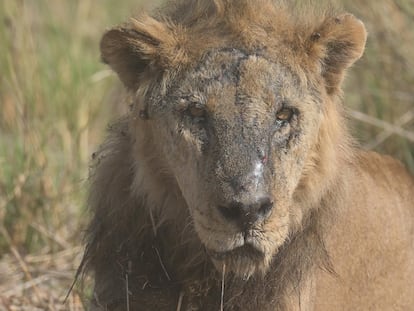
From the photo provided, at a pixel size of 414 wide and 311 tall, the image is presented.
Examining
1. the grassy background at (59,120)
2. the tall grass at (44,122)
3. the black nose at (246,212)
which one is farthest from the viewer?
the tall grass at (44,122)

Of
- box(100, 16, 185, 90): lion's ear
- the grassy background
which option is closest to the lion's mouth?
box(100, 16, 185, 90): lion's ear

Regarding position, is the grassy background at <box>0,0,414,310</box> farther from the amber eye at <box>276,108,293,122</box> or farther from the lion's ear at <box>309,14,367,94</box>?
the amber eye at <box>276,108,293,122</box>

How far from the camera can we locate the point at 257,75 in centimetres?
425

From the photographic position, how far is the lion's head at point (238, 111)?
13.2 ft

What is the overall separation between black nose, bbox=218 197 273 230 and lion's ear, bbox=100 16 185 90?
2.47 feet

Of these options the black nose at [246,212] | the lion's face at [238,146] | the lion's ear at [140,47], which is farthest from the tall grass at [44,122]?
the black nose at [246,212]

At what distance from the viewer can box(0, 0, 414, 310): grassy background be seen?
22.6 feet

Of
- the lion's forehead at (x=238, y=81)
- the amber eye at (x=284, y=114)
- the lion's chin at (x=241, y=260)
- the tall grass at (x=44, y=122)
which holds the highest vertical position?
the lion's forehead at (x=238, y=81)

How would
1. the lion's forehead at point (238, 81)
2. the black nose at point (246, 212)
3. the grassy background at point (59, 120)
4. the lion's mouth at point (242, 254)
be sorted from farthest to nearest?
the grassy background at point (59, 120), the lion's forehead at point (238, 81), the lion's mouth at point (242, 254), the black nose at point (246, 212)

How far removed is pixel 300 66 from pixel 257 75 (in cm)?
27

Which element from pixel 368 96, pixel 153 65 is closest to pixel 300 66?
pixel 153 65

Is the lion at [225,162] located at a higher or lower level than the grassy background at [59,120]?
higher

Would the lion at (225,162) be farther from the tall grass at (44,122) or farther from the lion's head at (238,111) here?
the tall grass at (44,122)

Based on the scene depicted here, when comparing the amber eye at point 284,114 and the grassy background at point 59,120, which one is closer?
the amber eye at point 284,114
